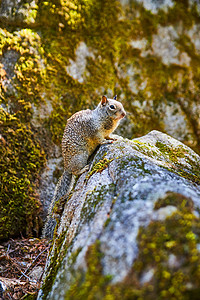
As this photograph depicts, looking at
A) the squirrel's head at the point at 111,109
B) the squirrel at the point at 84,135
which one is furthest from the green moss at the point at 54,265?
the squirrel's head at the point at 111,109

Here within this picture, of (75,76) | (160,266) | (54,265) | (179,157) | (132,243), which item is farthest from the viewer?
(75,76)

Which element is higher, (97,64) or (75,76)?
(97,64)

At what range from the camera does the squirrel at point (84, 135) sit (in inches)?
140

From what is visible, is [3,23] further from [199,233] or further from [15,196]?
[199,233]

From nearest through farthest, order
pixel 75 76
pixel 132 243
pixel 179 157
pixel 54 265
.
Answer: pixel 132 243
pixel 54 265
pixel 179 157
pixel 75 76

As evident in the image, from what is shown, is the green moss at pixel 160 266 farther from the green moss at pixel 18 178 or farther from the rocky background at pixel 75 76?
the rocky background at pixel 75 76

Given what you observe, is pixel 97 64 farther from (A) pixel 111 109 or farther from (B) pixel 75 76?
(A) pixel 111 109

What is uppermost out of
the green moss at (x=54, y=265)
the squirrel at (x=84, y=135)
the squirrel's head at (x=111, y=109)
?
the squirrel's head at (x=111, y=109)

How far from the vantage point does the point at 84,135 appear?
366 cm

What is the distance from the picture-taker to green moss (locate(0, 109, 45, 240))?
4.04 metres

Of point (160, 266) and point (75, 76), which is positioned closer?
point (160, 266)

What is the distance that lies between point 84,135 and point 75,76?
70.5 inches

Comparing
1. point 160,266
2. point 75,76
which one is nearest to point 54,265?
point 160,266

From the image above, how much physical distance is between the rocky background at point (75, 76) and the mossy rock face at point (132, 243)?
91.4 inches
